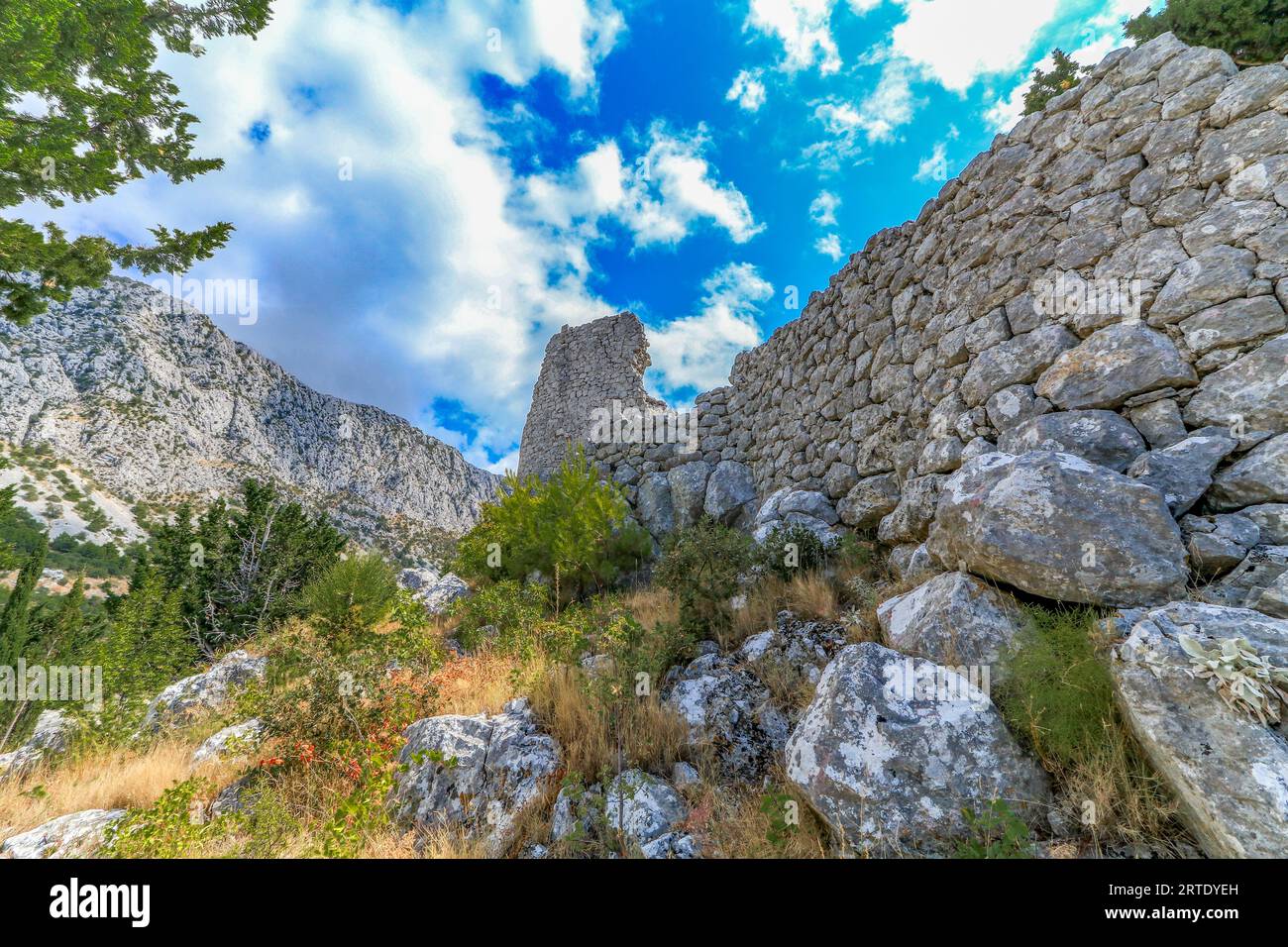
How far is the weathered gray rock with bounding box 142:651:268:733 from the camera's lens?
5.26 metres

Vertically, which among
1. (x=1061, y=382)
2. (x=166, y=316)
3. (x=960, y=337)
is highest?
(x=166, y=316)

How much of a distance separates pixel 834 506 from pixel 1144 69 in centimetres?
500

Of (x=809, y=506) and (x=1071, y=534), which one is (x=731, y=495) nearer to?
(x=809, y=506)

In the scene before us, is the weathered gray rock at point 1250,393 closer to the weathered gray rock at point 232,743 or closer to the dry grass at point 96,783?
the weathered gray rock at point 232,743

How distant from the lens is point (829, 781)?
8.00ft

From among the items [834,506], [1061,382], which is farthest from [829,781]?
[834,506]

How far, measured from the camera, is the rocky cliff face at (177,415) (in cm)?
2945

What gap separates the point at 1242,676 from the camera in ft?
5.98

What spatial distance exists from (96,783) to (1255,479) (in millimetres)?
8698

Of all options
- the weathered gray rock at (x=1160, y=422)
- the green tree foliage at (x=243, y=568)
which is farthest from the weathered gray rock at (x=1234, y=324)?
the green tree foliage at (x=243, y=568)

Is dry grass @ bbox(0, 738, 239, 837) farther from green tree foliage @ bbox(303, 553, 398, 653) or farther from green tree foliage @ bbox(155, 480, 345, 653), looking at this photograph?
green tree foliage @ bbox(155, 480, 345, 653)

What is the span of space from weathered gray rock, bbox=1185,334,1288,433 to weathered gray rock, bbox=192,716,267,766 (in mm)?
7569

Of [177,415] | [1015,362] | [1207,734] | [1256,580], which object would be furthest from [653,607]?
[177,415]
